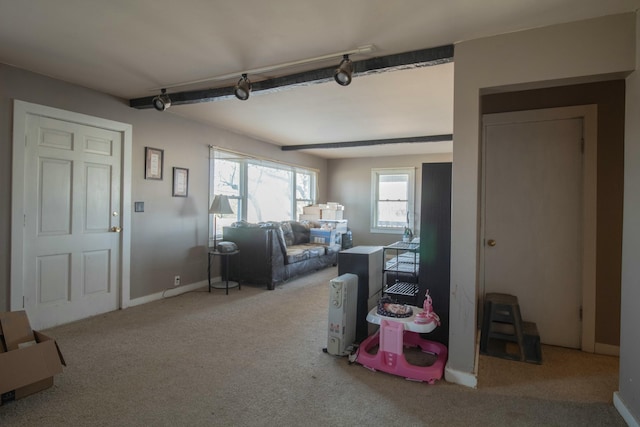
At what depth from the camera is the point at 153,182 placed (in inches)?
163

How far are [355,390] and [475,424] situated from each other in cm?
70

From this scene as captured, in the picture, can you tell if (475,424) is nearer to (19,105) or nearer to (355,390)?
(355,390)

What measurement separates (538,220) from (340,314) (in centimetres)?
191

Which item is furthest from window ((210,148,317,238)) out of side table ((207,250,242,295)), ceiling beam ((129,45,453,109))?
ceiling beam ((129,45,453,109))

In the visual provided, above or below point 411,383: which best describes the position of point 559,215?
above

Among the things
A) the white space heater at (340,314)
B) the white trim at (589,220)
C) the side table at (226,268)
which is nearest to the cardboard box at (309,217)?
the side table at (226,268)

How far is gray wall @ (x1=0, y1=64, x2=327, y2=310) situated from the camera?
9.61ft

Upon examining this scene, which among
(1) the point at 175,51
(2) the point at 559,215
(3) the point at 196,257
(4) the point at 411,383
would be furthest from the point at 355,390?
(3) the point at 196,257

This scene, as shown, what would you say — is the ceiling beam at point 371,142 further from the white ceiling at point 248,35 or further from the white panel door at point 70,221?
the white panel door at point 70,221

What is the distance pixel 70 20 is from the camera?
2188mm

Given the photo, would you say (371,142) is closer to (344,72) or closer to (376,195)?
(376,195)

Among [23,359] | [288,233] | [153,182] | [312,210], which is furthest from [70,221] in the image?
[312,210]

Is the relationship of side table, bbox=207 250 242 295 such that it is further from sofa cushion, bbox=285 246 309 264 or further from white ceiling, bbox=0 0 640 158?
white ceiling, bbox=0 0 640 158

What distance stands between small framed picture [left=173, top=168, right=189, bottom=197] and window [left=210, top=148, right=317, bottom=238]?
19.2 inches
